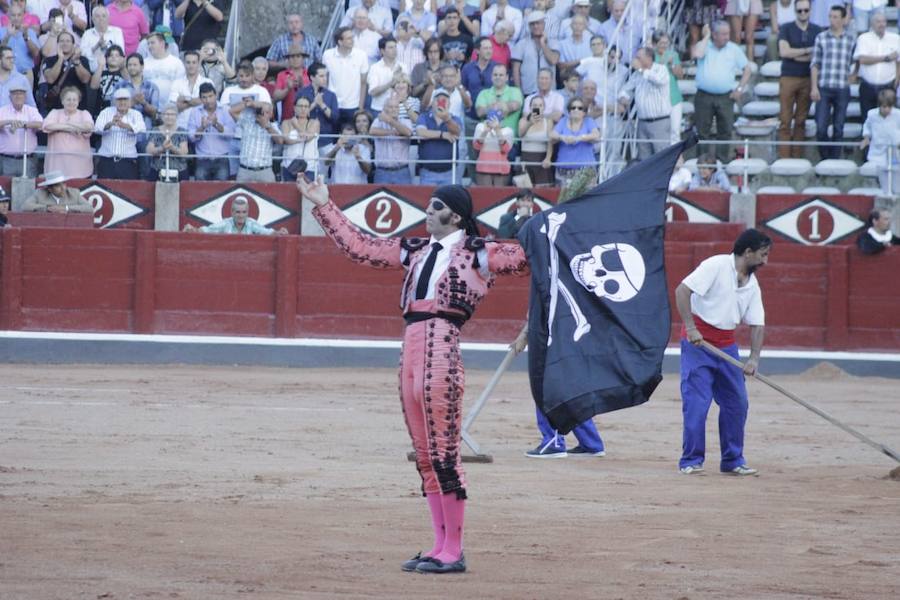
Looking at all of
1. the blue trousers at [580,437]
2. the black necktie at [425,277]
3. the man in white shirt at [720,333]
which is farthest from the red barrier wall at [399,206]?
the black necktie at [425,277]

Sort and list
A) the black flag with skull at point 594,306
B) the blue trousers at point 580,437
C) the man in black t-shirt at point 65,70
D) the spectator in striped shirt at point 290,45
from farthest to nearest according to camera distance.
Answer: the spectator in striped shirt at point 290,45 → the man in black t-shirt at point 65,70 → the blue trousers at point 580,437 → the black flag with skull at point 594,306

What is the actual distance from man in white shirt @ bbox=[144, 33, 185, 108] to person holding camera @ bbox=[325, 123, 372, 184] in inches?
70.7

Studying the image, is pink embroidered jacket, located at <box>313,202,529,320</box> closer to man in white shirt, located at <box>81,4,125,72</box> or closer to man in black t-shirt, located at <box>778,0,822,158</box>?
man in white shirt, located at <box>81,4,125,72</box>

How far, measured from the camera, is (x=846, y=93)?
1555cm

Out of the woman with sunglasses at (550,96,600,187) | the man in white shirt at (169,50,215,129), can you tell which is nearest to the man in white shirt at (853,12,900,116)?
the woman with sunglasses at (550,96,600,187)

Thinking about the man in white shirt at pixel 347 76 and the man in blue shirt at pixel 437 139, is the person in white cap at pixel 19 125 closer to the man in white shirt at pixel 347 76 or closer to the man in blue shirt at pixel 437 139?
the man in white shirt at pixel 347 76

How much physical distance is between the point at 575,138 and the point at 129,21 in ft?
16.9

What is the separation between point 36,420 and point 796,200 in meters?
8.34

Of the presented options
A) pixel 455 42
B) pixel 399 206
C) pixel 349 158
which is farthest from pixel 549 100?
pixel 349 158

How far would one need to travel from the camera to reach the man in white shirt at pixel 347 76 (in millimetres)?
15398

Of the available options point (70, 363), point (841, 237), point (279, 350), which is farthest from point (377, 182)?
point (841, 237)

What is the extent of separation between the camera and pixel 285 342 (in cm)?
1527

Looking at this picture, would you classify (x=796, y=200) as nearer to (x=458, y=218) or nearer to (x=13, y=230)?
(x=13, y=230)

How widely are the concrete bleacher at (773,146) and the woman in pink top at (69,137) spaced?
6290 mm
